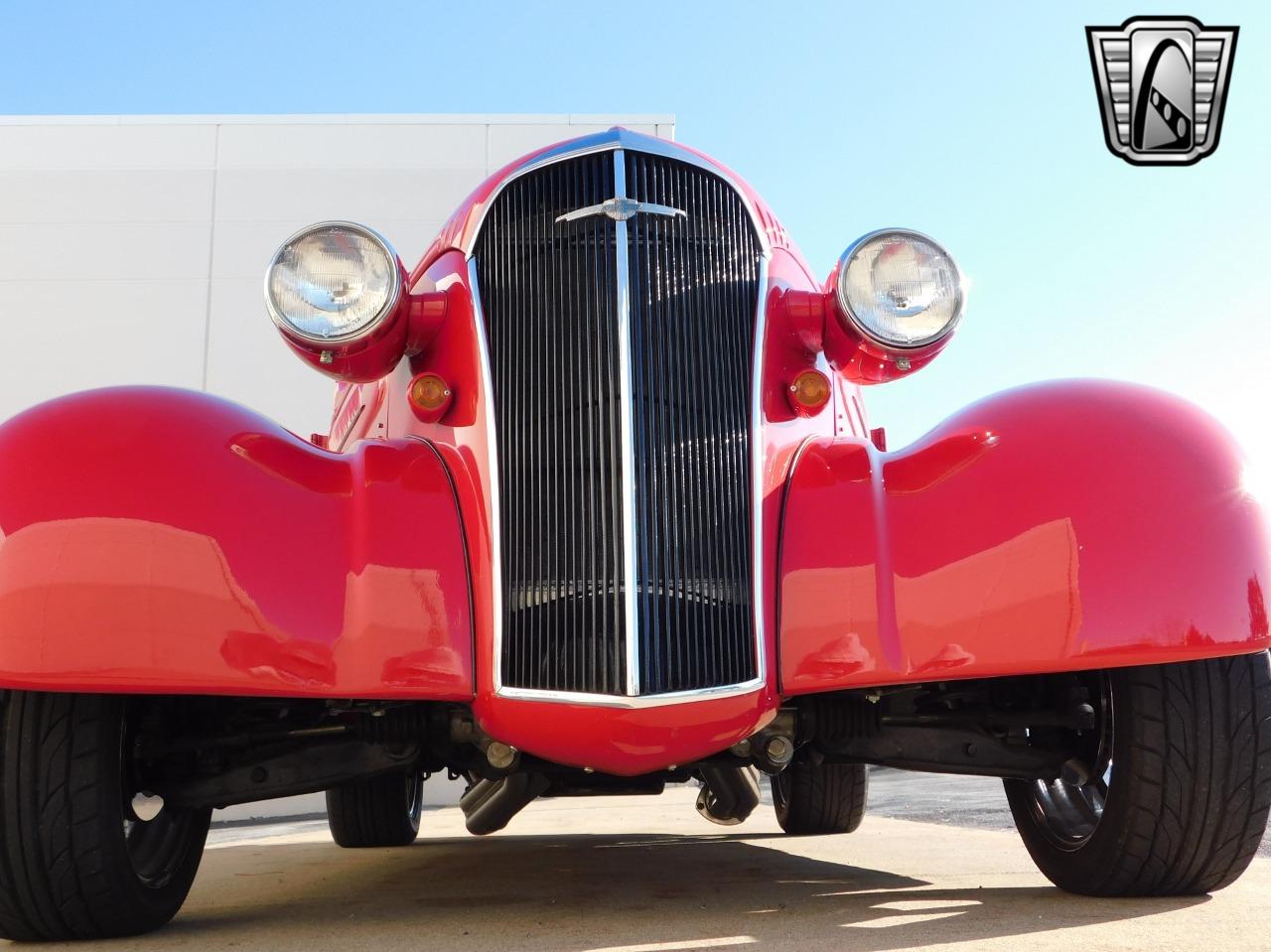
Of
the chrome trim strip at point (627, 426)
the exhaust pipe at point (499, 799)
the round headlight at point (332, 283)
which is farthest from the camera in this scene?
the exhaust pipe at point (499, 799)

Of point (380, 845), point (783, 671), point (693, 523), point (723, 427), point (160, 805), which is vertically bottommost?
point (380, 845)

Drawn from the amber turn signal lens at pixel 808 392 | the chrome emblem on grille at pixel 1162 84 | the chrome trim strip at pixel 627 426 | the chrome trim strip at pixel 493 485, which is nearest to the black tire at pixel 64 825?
the chrome trim strip at pixel 493 485

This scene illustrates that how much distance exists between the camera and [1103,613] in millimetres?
2113

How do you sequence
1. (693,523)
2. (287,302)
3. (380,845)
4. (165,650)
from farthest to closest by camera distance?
1. (380,845)
2. (287,302)
3. (693,523)
4. (165,650)

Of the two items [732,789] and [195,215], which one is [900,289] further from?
[195,215]

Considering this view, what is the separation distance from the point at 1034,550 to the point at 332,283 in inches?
59.7

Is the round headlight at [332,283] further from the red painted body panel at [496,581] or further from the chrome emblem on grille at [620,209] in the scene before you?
the chrome emblem on grille at [620,209]

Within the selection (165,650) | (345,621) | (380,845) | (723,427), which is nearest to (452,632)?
(345,621)

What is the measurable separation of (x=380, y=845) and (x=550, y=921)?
291cm

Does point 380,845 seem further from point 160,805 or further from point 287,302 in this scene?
point 287,302

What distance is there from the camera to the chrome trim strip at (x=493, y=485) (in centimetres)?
225

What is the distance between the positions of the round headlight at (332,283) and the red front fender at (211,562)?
27 cm

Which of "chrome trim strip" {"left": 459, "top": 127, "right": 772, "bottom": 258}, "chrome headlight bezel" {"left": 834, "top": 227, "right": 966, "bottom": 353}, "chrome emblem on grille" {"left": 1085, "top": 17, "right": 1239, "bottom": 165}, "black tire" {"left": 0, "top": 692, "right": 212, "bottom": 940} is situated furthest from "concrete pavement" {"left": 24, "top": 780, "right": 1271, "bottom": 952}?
"chrome emblem on grille" {"left": 1085, "top": 17, "right": 1239, "bottom": 165}

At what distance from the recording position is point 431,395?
258cm
